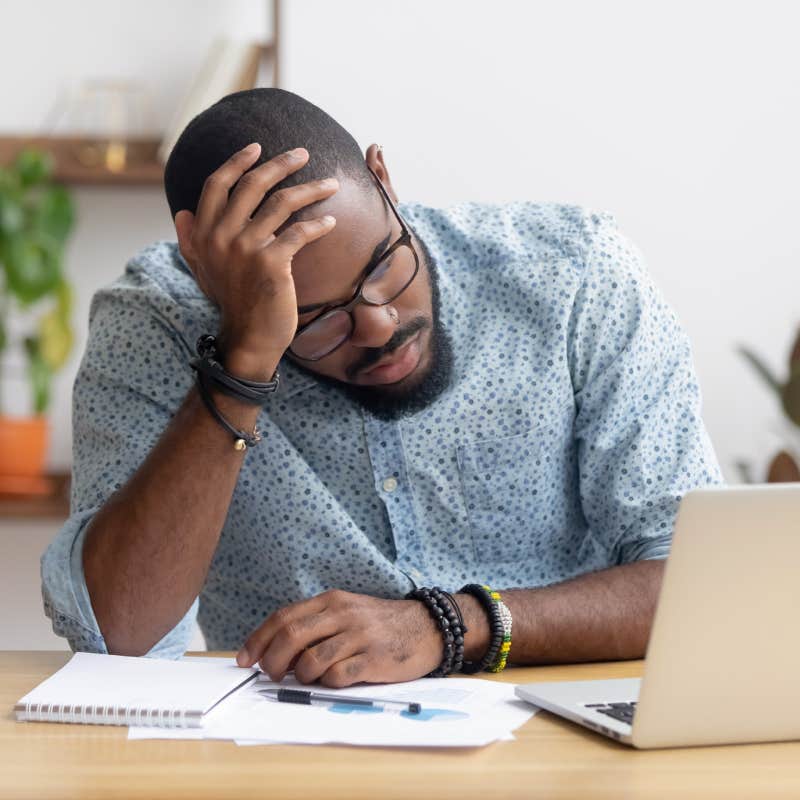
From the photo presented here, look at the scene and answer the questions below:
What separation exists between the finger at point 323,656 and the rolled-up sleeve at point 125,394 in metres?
0.37

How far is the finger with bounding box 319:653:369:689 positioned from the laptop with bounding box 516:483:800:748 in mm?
260

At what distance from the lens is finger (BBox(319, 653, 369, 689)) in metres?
1.05

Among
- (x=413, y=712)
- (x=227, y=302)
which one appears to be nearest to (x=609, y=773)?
(x=413, y=712)

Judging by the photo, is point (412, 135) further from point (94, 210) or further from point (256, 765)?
point (256, 765)

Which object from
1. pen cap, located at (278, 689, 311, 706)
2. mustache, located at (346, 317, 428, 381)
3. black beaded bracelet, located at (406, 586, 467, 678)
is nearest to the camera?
pen cap, located at (278, 689, 311, 706)

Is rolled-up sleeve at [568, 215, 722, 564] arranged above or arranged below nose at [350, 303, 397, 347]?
below

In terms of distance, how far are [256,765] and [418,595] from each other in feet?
1.24

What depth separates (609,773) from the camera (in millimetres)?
829

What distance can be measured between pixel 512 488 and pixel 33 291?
126cm

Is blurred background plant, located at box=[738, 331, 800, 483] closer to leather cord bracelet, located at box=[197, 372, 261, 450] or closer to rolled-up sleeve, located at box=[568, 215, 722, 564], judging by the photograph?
rolled-up sleeve, located at box=[568, 215, 722, 564]

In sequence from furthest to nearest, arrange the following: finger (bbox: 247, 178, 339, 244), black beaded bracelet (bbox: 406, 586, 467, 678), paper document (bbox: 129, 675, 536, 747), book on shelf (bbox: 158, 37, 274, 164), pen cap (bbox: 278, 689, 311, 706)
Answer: book on shelf (bbox: 158, 37, 274, 164) < finger (bbox: 247, 178, 339, 244) < black beaded bracelet (bbox: 406, 586, 467, 678) < pen cap (bbox: 278, 689, 311, 706) < paper document (bbox: 129, 675, 536, 747)

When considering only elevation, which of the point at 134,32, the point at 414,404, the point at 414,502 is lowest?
the point at 414,502

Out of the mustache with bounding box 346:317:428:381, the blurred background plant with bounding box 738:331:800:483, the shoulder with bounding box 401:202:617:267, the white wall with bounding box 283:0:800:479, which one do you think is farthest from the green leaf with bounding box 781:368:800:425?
the mustache with bounding box 346:317:428:381

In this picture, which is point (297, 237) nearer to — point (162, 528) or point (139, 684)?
point (162, 528)
